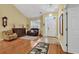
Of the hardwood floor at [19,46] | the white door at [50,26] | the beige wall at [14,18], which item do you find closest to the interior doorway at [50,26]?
the white door at [50,26]

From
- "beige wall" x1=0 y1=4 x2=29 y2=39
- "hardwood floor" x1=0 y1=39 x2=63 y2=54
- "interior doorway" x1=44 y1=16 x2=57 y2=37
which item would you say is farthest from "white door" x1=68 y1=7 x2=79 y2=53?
"beige wall" x1=0 y1=4 x2=29 y2=39

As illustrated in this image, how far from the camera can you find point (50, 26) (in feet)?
11.7

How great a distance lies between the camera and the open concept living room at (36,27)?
3242mm

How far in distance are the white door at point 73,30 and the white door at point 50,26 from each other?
47cm

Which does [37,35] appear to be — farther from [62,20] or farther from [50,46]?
[62,20]

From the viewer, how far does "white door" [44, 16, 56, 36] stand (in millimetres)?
3597

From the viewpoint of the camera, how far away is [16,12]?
332 centimetres

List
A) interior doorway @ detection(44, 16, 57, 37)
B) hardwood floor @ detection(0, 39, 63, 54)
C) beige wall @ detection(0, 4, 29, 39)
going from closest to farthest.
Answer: hardwood floor @ detection(0, 39, 63, 54) < beige wall @ detection(0, 4, 29, 39) < interior doorway @ detection(44, 16, 57, 37)

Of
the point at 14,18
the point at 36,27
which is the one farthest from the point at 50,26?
the point at 14,18

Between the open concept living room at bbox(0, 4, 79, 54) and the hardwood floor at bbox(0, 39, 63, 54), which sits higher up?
the open concept living room at bbox(0, 4, 79, 54)

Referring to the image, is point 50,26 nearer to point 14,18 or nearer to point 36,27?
point 36,27

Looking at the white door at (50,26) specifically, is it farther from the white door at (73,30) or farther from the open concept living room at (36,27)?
the white door at (73,30)

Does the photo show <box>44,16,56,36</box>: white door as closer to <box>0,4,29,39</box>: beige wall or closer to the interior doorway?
the interior doorway

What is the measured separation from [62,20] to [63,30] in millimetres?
323
